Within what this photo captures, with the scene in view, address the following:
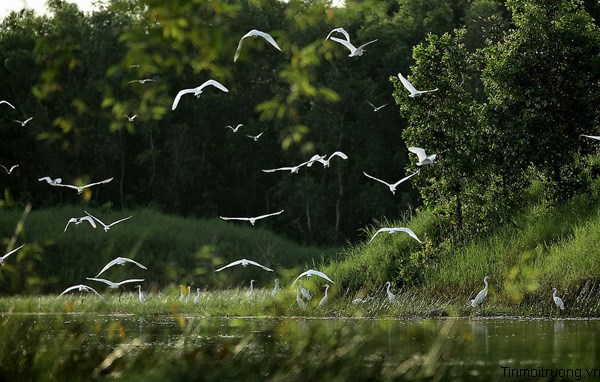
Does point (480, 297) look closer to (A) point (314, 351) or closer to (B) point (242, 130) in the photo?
(A) point (314, 351)

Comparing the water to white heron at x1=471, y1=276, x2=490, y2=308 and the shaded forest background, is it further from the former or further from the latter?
the shaded forest background

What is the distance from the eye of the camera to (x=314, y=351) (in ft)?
37.0

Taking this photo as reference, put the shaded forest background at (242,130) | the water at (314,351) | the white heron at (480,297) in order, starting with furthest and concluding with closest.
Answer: the shaded forest background at (242,130) < the white heron at (480,297) < the water at (314,351)

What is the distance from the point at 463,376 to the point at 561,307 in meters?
8.50

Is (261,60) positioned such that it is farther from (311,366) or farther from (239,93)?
(311,366)

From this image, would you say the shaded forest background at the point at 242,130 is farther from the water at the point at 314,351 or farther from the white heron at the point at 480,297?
the water at the point at 314,351

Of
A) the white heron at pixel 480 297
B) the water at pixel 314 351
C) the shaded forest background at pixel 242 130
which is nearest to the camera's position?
the water at pixel 314 351

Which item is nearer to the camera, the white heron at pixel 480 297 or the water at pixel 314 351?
the water at pixel 314 351

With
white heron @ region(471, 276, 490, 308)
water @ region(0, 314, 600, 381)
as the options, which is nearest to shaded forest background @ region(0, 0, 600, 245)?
white heron @ region(471, 276, 490, 308)

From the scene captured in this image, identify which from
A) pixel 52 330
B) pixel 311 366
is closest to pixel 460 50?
pixel 52 330

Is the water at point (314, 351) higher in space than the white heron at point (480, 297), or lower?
higher

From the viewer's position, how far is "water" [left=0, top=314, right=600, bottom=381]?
9.36m

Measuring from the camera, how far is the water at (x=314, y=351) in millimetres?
9359

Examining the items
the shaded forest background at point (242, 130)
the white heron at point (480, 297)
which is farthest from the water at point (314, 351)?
the shaded forest background at point (242, 130)
